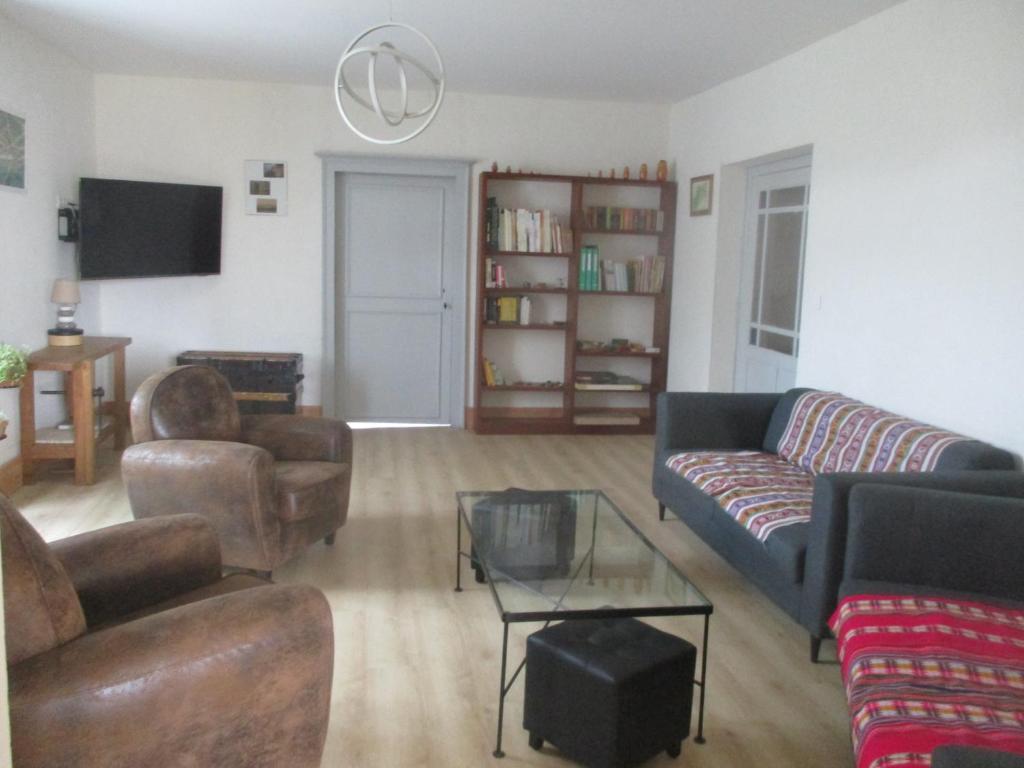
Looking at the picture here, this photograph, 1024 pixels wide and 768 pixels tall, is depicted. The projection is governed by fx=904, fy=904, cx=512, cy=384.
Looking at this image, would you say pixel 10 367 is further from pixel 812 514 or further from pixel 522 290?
pixel 522 290

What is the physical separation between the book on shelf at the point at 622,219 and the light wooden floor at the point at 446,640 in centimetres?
209

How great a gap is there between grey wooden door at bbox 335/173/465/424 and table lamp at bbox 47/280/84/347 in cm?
198

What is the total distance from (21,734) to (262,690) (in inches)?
17.6

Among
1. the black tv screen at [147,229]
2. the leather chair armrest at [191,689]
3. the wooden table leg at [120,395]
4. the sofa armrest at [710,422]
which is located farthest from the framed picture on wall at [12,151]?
the leather chair armrest at [191,689]

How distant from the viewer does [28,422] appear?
4816 millimetres

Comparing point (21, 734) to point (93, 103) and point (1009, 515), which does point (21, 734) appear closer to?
point (1009, 515)

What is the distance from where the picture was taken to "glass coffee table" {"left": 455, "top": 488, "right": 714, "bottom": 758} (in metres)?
2.47

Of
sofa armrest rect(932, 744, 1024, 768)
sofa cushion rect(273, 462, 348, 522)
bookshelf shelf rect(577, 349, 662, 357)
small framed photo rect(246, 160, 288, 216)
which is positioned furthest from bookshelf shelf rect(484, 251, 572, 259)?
sofa armrest rect(932, 744, 1024, 768)

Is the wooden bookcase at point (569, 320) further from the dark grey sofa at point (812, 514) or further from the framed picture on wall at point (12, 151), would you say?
the framed picture on wall at point (12, 151)

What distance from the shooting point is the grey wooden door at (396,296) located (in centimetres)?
671

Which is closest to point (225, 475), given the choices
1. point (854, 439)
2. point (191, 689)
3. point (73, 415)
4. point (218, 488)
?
point (218, 488)

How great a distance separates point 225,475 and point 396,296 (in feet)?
11.9

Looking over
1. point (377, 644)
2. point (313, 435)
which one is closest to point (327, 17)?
point (313, 435)

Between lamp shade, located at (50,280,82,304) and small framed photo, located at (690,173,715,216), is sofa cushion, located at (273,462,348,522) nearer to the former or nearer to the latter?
lamp shade, located at (50,280,82,304)
